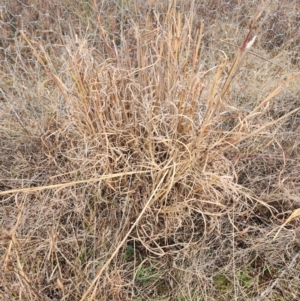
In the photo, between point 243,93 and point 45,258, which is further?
Result: point 243,93

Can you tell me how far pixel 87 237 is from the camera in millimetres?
1089

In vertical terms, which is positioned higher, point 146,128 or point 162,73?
point 162,73

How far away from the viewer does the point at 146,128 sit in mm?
1081

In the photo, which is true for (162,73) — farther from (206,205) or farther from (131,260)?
(131,260)

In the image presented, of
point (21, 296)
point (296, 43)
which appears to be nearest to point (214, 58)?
point (296, 43)

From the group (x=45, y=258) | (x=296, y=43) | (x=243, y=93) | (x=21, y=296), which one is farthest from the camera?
(x=296, y=43)

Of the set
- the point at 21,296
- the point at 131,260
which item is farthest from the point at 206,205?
the point at 21,296

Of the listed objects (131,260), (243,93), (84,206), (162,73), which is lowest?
(131,260)

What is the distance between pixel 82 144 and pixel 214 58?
32.3 inches

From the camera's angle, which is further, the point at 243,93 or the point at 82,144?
the point at 243,93

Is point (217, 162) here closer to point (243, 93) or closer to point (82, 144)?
point (82, 144)

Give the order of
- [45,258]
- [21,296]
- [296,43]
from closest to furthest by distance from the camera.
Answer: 1. [21,296]
2. [45,258]
3. [296,43]

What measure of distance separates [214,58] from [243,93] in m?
0.25

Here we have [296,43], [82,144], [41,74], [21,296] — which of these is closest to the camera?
[21,296]
